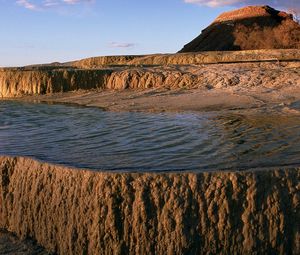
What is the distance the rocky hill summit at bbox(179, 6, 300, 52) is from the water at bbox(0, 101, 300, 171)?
1833 cm

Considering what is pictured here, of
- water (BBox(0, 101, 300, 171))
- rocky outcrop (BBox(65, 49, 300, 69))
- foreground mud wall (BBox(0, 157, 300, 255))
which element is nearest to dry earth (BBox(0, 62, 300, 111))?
water (BBox(0, 101, 300, 171))

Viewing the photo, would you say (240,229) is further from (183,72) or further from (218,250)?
(183,72)

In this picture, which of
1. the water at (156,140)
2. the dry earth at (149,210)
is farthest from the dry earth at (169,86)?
the dry earth at (149,210)

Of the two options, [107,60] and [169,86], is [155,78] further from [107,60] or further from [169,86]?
[107,60]

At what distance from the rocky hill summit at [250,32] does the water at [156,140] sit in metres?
18.3

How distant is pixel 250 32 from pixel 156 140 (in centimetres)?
2267

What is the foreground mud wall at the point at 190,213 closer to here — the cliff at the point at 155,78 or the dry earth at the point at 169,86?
the dry earth at the point at 169,86

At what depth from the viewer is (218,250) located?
159 inches

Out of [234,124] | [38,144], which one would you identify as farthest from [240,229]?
[234,124]

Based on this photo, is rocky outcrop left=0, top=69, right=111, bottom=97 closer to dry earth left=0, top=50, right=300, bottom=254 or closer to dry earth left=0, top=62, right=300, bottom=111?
dry earth left=0, top=62, right=300, bottom=111

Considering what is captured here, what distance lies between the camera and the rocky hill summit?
26.3 m

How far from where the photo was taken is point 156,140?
6.32m

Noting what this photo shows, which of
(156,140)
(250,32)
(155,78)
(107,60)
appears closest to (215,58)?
(107,60)

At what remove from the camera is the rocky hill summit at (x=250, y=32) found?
2627cm
